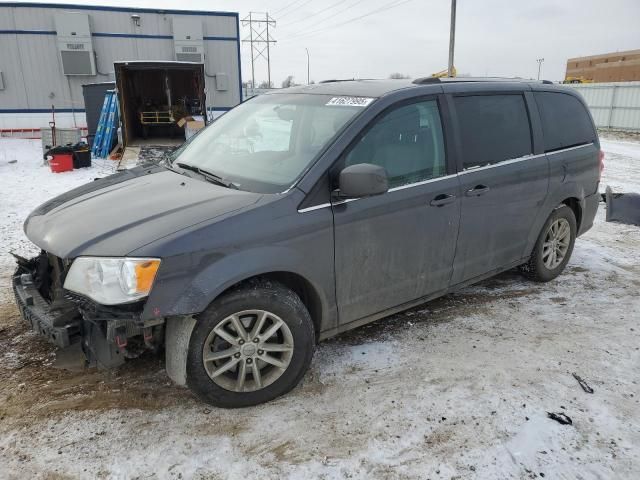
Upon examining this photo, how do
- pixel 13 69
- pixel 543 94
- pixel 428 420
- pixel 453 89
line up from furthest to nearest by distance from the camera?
1. pixel 13 69
2. pixel 543 94
3. pixel 453 89
4. pixel 428 420

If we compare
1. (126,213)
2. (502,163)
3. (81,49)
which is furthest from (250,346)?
(81,49)

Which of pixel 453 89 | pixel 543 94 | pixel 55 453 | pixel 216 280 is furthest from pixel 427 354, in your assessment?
pixel 543 94

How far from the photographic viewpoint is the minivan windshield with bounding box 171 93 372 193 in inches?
121

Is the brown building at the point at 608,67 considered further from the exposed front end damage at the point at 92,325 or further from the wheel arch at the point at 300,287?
the exposed front end damage at the point at 92,325

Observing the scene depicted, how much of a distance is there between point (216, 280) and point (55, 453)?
1.20 m

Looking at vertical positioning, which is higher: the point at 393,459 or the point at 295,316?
the point at 295,316

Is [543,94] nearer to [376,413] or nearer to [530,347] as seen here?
[530,347]

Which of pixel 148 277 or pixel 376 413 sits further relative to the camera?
pixel 376 413

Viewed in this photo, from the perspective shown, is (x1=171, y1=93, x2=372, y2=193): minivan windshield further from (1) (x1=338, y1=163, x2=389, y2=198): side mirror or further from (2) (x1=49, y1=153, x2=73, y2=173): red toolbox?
(2) (x1=49, y1=153, x2=73, y2=173): red toolbox

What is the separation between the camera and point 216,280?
101 inches

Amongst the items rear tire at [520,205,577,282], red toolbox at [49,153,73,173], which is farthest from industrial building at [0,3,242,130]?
rear tire at [520,205,577,282]

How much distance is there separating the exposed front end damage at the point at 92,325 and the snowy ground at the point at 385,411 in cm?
45

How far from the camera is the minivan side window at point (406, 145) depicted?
10.4ft

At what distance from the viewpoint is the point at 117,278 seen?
244 centimetres
